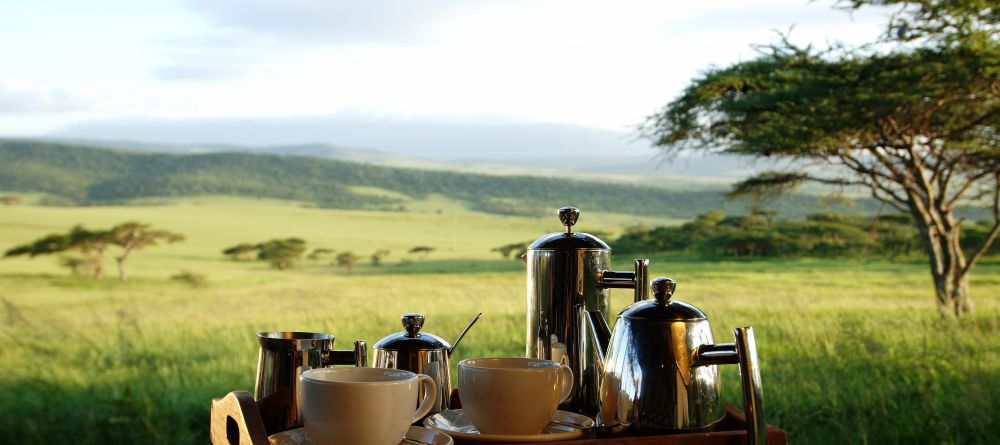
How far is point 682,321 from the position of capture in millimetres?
1089

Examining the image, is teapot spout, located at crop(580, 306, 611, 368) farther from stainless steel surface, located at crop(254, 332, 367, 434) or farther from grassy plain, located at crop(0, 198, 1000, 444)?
grassy plain, located at crop(0, 198, 1000, 444)

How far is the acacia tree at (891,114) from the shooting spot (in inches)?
234

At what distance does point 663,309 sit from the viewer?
1105 millimetres

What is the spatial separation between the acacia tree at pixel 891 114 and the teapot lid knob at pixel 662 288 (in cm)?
522

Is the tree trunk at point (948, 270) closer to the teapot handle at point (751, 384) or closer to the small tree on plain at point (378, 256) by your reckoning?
the small tree on plain at point (378, 256)

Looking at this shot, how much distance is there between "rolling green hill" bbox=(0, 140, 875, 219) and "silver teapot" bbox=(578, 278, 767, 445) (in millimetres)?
8799

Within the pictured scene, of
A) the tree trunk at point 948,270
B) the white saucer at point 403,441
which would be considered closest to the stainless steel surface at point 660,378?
the white saucer at point 403,441

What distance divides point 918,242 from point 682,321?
30.4 feet

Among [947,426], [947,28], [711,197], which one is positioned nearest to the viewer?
[947,426]

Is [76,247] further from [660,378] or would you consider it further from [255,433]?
[660,378]

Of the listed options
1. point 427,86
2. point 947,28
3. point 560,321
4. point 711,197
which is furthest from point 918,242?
point 560,321

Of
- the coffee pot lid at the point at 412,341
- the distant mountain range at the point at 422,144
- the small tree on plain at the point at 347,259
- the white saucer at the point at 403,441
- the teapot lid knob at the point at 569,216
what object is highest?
the distant mountain range at the point at 422,144

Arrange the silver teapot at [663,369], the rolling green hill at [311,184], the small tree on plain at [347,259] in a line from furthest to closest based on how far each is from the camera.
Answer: the small tree on plain at [347,259] → the rolling green hill at [311,184] → the silver teapot at [663,369]

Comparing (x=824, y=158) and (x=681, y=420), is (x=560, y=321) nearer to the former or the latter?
(x=681, y=420)
